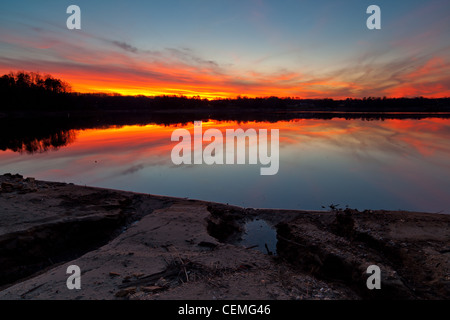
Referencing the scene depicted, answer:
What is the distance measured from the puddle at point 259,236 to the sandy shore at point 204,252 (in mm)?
155

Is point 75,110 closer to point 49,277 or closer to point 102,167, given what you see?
point 102,167

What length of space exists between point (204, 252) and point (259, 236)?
2.65 m

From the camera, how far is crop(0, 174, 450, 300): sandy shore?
448cm

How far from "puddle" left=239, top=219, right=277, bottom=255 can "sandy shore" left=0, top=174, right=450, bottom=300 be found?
0.15 m

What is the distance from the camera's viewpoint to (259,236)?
319 inches

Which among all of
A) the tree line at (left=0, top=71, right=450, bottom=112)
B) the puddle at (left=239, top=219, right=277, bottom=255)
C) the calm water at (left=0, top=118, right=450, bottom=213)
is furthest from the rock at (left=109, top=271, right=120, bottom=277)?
the tree line at (left=0, top=71, right=450, bottom=112)

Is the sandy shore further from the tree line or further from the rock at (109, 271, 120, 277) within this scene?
the tree line

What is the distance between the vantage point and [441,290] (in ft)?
14.6

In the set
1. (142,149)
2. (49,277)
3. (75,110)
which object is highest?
(75,110)

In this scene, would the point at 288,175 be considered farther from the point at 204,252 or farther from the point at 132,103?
the point at 132,103

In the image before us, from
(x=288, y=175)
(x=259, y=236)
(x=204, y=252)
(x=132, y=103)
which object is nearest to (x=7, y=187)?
(x=204, y=252)

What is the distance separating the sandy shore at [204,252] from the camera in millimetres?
4480
